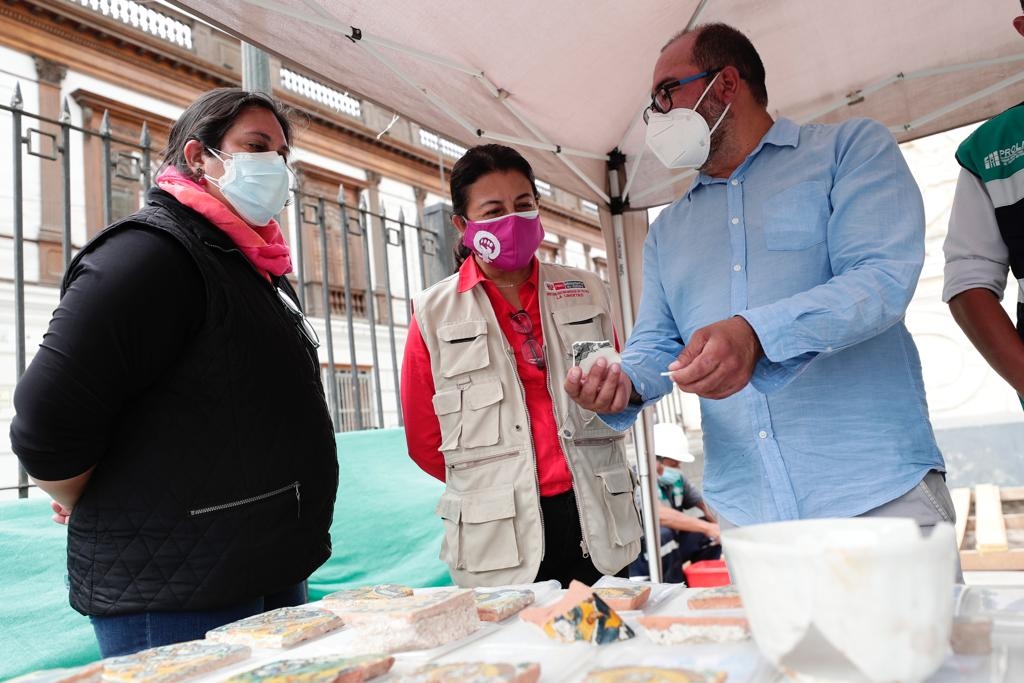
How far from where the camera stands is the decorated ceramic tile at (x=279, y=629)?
40.4 inches

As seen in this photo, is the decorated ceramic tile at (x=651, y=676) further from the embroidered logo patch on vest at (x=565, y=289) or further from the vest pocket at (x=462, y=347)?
the embroidered logo patch on vest at (x=565, y=289)

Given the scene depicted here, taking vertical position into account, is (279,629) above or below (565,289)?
below

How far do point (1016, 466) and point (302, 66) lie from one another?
20.0 feet

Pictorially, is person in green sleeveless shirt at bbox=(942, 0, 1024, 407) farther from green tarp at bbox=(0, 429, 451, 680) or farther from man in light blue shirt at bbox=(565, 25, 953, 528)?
green tarp at bbox=(0, 429, 451, 680)

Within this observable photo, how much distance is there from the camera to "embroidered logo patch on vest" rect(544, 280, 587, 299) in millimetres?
2496

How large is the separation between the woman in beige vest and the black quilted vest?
0.59 meters

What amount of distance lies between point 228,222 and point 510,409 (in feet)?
3.17

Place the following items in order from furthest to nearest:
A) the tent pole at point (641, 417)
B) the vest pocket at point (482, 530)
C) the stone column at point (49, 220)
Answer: the stone column at point (49, 220)
the tent pole at point (641, 417)
the vest pocket at point (482, 530)

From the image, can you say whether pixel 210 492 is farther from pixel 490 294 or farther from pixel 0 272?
pixel 0 272

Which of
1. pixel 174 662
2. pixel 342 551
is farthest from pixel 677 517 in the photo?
pixel 174 662

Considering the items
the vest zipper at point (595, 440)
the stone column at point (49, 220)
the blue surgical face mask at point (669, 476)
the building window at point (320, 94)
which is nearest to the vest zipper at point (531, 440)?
the vest zipper at point (595, 440)

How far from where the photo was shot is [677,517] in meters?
5.37

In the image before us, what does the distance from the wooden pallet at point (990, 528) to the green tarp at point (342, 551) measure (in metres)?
2.33

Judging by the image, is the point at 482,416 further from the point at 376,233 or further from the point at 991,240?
the point at 376,233
